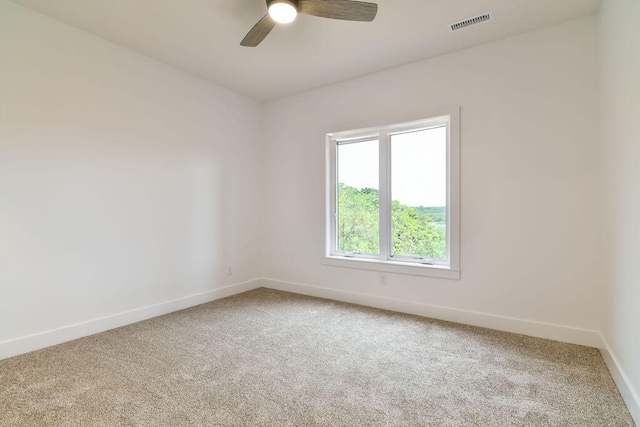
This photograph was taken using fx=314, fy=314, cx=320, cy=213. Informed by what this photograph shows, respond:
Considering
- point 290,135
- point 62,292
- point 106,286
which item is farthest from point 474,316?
point 62,292

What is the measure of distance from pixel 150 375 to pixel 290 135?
3255 millimetres

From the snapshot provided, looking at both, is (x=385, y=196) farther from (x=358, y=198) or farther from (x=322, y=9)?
(x=322, y=9)

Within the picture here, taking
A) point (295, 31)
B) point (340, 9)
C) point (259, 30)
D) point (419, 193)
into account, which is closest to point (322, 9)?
point (340, 9)

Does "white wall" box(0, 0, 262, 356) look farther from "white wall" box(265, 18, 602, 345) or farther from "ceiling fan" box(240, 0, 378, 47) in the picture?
"white wall" box(265, 18, 602, 345)

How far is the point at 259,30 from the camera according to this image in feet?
7.79

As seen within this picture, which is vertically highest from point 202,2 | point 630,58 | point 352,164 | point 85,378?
point 202,2

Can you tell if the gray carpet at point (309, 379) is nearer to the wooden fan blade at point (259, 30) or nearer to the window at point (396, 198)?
the window at point (396, 198)

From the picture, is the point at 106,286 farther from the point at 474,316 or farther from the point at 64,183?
the point at 474,316

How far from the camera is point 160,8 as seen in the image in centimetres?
252

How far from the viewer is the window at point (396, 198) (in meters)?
3.33

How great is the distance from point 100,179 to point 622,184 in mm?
4140

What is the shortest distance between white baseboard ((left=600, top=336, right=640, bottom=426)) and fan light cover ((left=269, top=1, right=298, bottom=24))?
3073 mm

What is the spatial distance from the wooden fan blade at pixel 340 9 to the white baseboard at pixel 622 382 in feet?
8.91

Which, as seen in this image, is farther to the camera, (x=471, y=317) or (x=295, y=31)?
(x=471, y=317)
